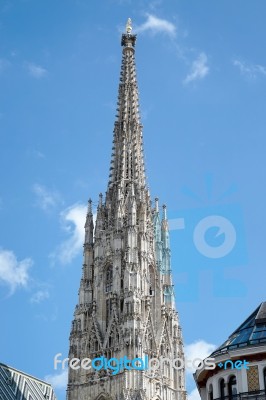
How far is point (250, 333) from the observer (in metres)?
37.2

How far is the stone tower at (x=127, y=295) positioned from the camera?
Answer: 71.8 m

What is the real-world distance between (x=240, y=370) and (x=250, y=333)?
2.76 metres

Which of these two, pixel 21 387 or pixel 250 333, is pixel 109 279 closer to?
pixel 21 387

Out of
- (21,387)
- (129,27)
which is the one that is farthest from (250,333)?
(129,27)

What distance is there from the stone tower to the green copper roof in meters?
31.4

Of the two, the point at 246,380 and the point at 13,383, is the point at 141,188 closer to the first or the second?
the point at 13,383

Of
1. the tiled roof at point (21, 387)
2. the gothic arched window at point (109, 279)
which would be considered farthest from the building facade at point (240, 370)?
the tiled roof at point (21, 387)

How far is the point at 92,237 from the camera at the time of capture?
85.3 m

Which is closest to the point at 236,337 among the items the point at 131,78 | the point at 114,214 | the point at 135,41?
the point at 114,214

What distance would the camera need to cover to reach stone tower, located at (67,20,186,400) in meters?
→ 71.8

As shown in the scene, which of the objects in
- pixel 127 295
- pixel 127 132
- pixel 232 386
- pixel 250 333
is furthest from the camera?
pixel 127 132

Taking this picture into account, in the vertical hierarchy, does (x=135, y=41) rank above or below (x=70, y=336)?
above

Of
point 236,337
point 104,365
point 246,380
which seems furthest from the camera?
point 104,365

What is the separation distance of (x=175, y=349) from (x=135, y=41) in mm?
47771
